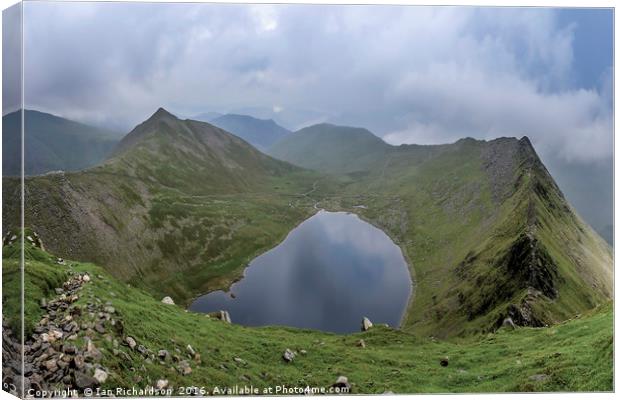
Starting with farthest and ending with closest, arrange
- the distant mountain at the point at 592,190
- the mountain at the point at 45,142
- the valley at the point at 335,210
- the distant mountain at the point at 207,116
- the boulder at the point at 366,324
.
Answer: the boulder at the point at 366,324 → the distant mountain at the point at 207,116 → the distant mountain at the point at 592,190 → the valley at the point at 335,210 → the mountain at the point at 45,142

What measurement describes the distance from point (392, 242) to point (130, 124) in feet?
85.2

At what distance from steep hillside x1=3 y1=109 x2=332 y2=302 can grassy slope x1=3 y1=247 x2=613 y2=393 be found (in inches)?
247

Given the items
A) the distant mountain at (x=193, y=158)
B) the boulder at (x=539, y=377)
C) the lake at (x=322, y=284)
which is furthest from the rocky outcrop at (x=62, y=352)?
the boulder at (x=539, y=377)

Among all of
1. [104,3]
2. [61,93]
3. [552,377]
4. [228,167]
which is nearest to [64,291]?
[61,93]

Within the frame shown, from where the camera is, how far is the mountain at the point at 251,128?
2988 cm

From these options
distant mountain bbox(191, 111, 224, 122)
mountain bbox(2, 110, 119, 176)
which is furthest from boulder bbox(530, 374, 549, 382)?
mountain bbox(2, 110, 119, 176)

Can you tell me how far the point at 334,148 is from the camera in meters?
34.5

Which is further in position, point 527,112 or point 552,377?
point 527,112

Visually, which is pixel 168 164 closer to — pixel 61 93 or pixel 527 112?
pixel 61 93

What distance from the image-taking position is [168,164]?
63156mm

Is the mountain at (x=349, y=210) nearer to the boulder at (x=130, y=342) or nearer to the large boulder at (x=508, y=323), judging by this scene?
the large boulder at (x=508, y=323)

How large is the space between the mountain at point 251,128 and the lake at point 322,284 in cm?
716

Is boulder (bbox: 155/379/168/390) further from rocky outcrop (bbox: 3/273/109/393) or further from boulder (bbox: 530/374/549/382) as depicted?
boulder (bbox: 530/374/549/382)

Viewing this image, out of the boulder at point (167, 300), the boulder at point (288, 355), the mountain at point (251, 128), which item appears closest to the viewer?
the boulder at point (288, 355)
